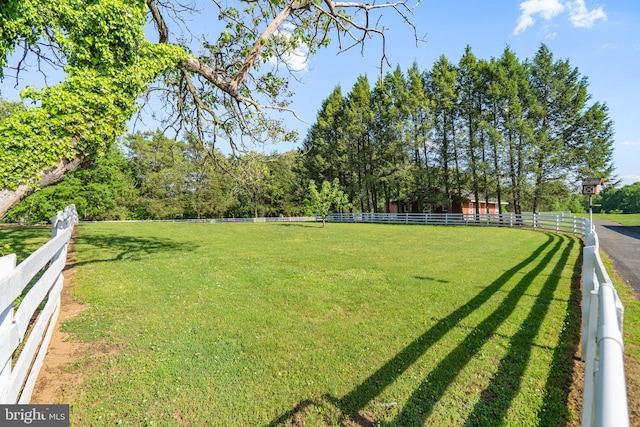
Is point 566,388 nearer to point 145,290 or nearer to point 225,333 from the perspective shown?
point 225,333

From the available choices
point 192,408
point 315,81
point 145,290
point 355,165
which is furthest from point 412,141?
point 192,408

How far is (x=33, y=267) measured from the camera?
2.81 m

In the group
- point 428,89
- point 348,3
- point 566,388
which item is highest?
point 428,89

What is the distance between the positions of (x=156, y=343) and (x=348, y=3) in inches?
331

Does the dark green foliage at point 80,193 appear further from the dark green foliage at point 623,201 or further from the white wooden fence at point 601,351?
the dark green foliage at point 623,201

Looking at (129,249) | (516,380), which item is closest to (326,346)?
(516,380)

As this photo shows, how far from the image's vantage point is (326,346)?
12.8 ft

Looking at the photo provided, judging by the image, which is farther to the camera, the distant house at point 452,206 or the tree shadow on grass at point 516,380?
the distant house at point 452,206

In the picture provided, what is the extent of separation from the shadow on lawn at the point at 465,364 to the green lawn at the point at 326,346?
0.05ft

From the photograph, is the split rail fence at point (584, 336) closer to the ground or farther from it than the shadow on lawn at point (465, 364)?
farther from it

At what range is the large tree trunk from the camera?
412 centimetres

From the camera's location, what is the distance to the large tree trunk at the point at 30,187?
4.12 m

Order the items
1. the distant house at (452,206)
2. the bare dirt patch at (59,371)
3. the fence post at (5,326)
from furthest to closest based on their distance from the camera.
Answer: the distant house at (452,206)
the bare dirt patch at (59,371)
the fence post at (5,326)

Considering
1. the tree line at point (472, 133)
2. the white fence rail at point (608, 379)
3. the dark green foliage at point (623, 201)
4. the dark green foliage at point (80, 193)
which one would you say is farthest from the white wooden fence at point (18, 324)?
the dark green foliage at point (623, 201)
